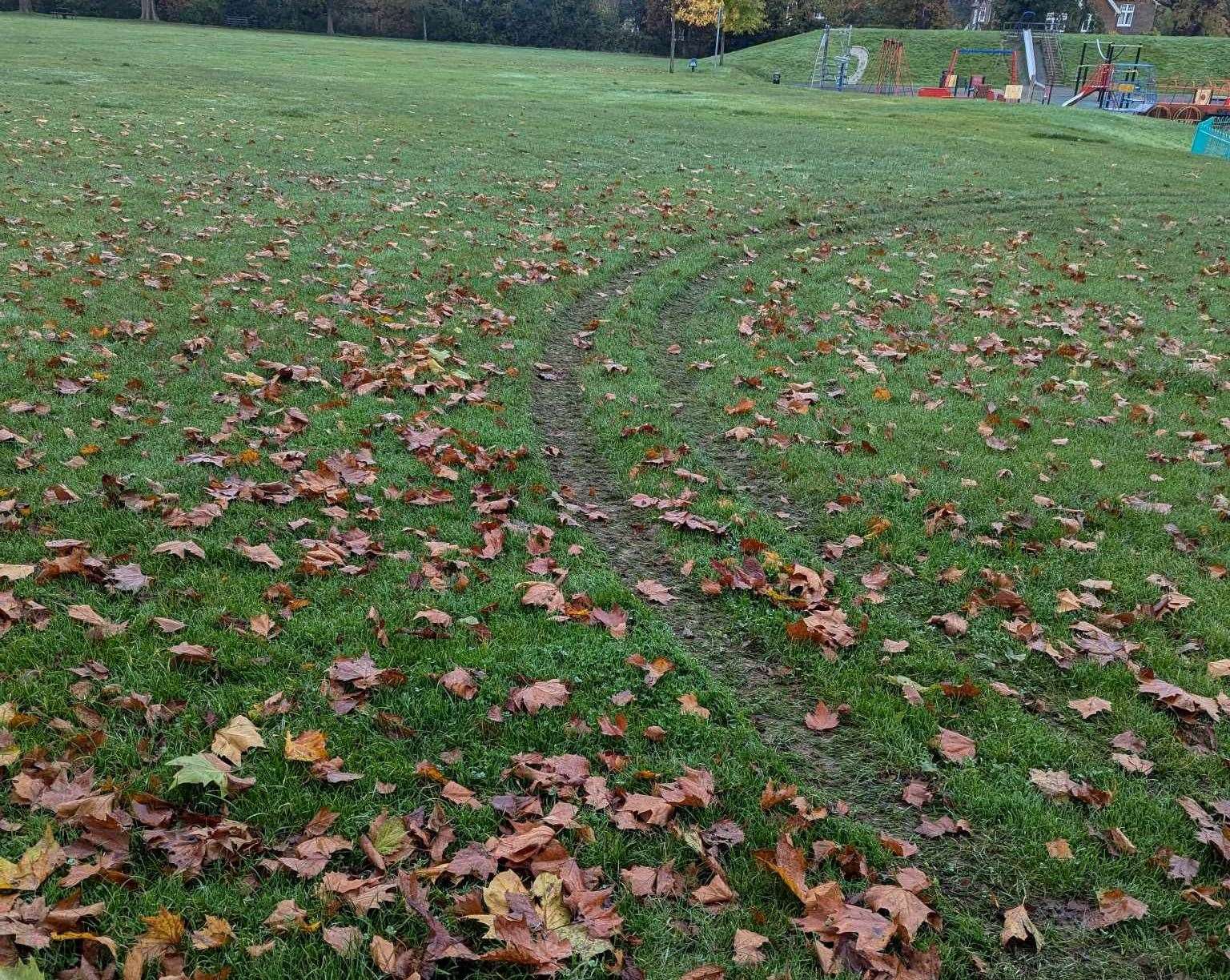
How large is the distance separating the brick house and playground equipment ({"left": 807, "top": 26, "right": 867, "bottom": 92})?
31571 mm

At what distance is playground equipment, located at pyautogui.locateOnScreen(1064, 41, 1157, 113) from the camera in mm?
42375

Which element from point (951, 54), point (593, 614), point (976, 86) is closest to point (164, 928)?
point (593, 614)

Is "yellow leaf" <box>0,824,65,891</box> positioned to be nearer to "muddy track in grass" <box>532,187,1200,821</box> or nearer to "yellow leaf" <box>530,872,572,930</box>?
"yellow leaf" <box>530,872,572,930</box>

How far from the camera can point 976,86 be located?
4662cm

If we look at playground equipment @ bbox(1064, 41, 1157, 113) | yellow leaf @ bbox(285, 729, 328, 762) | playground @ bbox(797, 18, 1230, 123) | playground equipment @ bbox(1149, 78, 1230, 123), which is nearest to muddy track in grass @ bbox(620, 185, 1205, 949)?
yellow leaf @ bbox(285, 729, 328, 762)

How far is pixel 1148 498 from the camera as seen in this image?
5582mm

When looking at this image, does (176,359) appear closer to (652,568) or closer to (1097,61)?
(652,568)

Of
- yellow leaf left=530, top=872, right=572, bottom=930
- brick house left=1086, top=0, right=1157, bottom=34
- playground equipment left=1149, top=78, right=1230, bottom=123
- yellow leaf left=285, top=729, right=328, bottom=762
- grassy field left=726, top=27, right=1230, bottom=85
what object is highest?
brick house left=1086, top=0, right=1157, bottom=34

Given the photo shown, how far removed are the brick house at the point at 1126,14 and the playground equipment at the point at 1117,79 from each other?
2080 cm

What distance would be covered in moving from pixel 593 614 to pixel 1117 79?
194ft

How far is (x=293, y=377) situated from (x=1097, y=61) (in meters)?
62.8

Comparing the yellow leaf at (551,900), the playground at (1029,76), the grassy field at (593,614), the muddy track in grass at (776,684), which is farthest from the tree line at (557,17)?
the yellow leaf at (551,900)

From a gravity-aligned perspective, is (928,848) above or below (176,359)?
below

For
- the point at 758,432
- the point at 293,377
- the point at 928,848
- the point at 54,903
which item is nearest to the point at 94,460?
the point at 293,377
